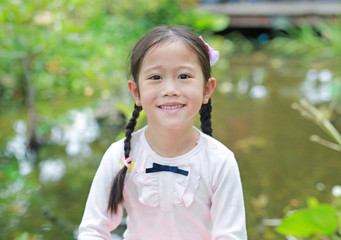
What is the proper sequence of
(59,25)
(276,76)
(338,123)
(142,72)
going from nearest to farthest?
(142,72) → (59,25) → (338,123) → (276,76)

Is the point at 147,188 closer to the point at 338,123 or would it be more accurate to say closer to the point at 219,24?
the point at 338,123

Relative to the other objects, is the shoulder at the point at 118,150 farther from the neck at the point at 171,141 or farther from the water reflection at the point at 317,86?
the water reflection at the point at 317,86

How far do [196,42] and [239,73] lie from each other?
17.6 ft

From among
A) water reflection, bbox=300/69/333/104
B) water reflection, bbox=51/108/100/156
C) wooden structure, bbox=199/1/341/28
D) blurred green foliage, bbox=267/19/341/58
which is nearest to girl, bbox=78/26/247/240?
water reflection, bbox=51/108/100/156

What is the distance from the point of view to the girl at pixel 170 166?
125cm

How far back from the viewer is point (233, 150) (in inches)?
142

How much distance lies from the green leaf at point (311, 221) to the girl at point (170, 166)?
17.8 inches

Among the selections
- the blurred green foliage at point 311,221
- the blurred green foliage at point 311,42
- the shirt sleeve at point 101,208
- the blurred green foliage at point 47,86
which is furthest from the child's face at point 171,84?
the blurred green foliage at point 311,42

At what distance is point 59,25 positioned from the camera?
3432 mm

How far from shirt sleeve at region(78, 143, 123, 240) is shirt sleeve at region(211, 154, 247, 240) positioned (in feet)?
0.96

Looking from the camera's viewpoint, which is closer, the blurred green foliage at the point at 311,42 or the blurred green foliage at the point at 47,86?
the blurred green foliage at the point at 47,86

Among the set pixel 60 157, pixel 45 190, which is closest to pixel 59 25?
pixel 60 157

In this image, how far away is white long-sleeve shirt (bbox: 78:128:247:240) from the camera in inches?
50.3

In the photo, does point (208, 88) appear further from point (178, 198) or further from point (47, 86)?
point (47, 86)
